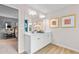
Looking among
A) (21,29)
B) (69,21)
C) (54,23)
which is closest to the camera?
(21,29)

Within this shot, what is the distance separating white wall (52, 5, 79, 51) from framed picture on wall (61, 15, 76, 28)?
15 centimetres

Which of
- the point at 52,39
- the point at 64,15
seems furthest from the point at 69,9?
the point at 52,39

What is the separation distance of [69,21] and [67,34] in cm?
64

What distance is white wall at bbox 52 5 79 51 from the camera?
3.17 metres

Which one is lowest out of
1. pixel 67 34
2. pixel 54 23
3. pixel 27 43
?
pixel 27 43

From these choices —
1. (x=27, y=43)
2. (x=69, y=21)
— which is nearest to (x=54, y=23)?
(x=69, y=21)

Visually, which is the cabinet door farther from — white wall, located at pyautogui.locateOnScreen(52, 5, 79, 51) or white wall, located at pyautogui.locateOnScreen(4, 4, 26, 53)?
white wall, located at pyautogui.locateOnScreen(52, 5, 79, 51)

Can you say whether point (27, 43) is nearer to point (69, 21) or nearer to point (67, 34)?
point (67, 34)

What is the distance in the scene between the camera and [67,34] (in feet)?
11.7

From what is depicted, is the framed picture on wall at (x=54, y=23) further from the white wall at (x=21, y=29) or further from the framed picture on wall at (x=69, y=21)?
the white wall at (x=21, y=29)

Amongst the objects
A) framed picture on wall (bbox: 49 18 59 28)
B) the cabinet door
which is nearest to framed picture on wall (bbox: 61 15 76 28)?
framed picture on wall (bbox: 49 18 59 28)

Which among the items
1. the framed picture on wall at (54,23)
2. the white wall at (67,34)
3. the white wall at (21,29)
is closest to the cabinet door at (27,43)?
the white wall at (21,29)

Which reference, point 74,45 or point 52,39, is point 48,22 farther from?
point 74,45

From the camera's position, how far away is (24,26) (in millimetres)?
2967
